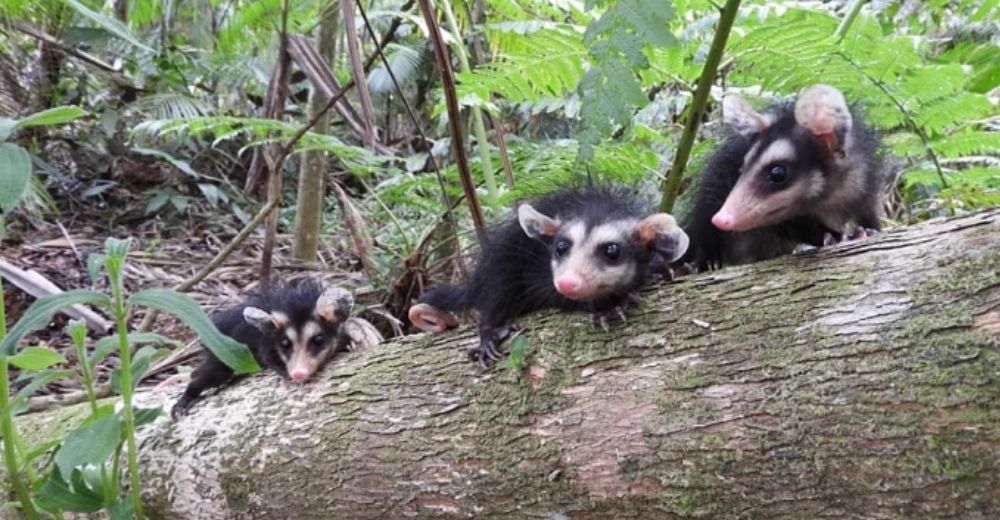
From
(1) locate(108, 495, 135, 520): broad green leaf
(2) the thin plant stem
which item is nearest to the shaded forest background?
(1) locate(108, 495, 135, 520): broad green leaf

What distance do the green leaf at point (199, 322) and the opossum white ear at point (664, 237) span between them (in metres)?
1.51

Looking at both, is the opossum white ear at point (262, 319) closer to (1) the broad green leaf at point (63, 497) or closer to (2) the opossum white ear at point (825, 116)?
(1) the broad green leaf at point (63, 497)

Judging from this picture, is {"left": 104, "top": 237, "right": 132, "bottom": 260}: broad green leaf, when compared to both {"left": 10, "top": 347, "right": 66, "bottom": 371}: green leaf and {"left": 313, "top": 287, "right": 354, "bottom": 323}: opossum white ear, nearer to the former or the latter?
{"left": 10, "top": 347, "right": 66, "bottom": 371}: green leaf

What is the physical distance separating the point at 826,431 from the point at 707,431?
311 millimetres

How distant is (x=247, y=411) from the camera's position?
10.9 feet

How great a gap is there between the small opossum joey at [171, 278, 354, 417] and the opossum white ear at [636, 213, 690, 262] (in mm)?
1577

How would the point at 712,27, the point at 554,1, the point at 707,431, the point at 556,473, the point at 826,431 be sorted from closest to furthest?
1. the point at 826,431
2. the point at 707,431
3. the point at 556,473
4. the point at 712,27
5. the point at 554,1

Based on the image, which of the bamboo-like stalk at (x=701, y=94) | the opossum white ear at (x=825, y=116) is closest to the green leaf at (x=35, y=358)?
the bamboo-like stalk at (x=701, y=94)

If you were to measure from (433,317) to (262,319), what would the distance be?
103 centimetres

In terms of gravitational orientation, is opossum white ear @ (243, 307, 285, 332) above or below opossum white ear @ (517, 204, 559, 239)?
below

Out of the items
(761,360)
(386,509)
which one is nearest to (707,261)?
(761,360)

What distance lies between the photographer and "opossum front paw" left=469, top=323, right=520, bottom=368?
281 cm

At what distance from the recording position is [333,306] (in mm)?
4074

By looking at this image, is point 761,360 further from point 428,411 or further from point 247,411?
point 247,411
